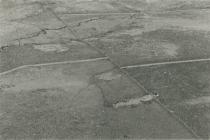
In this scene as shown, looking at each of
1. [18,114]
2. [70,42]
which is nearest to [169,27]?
[70,42]

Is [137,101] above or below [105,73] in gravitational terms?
above

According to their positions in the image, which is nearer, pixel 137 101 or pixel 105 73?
pixel 137 101

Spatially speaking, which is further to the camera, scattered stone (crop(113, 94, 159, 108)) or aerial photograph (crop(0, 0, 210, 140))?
scattered stone (crop(113, 94, 159, 108))

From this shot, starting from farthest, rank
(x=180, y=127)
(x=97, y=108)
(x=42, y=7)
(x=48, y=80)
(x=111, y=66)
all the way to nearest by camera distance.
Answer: (x=42, y=7), (x=111, y=66), (x=48, y=80), (x=97, y=108), (x=180, y=127)

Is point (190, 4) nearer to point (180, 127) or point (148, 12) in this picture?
point (148, 12)

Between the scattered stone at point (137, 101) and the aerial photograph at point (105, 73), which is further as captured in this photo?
the scattered stone at point (137, 101)

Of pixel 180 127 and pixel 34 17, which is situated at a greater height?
pixel 180 127

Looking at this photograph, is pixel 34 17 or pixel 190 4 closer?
pixel 34 17

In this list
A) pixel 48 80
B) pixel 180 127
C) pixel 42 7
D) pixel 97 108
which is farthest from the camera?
pixel 42 7
